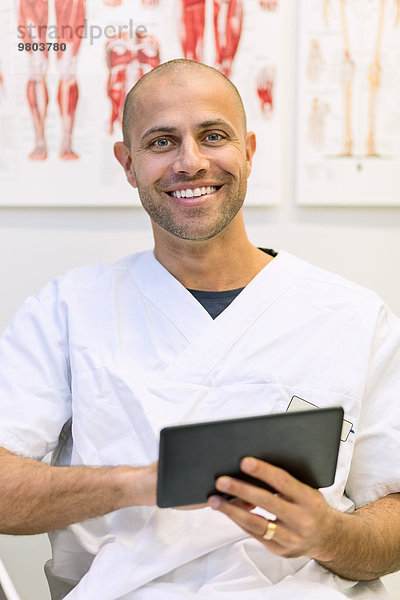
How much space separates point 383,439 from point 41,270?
3.34 ft

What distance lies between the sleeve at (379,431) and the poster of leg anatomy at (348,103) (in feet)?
1.91

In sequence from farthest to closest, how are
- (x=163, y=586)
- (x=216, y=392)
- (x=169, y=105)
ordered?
(x=169, y=105) < (x=216, y=392) < (x=163, y=586)

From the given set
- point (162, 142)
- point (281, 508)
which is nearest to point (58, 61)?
point (162, 142)

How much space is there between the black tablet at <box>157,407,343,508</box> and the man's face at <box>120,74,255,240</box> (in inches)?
22.0

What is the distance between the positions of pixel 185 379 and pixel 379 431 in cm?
38

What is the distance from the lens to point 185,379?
140 cm

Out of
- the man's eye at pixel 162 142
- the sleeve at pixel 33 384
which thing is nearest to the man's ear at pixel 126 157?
the man's eye at pixel 162 142

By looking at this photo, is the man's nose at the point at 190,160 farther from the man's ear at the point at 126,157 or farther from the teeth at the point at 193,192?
the man's ear at the point at 126,157

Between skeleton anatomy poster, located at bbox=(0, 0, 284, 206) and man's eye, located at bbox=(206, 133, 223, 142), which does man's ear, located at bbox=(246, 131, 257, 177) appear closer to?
man's eye, located at bbox=(206, 133, 223, 142)

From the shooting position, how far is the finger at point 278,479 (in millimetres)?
1038

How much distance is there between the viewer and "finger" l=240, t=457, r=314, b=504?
104 centimetres

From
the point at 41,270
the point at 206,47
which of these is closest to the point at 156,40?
the point at 206,47

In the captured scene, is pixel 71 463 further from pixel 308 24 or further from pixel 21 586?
pixel 308 24

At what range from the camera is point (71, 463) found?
1.47 metres
